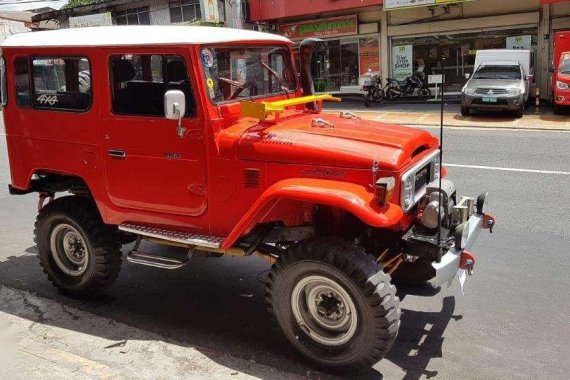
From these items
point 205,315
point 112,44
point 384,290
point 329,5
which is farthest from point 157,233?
point 329,5

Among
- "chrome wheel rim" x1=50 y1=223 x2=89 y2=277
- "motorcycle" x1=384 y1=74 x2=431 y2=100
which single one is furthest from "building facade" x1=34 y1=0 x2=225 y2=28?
"chrome wheel rim" x1=50 y1=223 x2=89 y2=277

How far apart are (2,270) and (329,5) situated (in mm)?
19911

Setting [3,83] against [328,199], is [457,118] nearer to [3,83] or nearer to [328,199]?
[3,83]

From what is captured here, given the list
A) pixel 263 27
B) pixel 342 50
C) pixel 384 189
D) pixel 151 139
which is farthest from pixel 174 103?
pixel 263 27

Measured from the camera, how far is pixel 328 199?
3467 mm

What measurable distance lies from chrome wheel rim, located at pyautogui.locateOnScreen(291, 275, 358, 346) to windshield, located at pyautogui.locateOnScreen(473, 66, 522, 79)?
15.4 m

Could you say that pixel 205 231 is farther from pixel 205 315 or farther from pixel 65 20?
pixel 65 20

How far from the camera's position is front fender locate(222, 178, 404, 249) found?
11.2ft

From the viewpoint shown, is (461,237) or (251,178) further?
(251,178)

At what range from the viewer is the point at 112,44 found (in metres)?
4.37

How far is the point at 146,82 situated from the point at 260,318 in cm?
211

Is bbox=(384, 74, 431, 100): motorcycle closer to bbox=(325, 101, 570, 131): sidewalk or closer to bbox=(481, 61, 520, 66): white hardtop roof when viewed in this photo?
bbox=(325, 101, 570, 131): sidewalk

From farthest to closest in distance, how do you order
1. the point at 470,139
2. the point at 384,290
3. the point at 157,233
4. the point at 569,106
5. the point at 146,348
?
the point at 569,106 < the point at 470,139 < the point at 157,233 < the point at 146,348 < the point at 384,290

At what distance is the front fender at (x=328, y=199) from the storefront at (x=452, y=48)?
18474 mm
